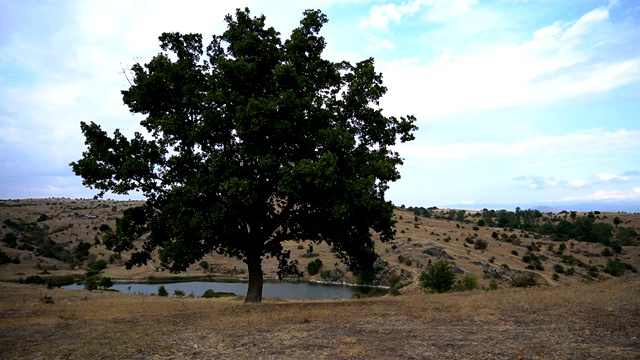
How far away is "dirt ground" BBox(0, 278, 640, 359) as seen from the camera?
1087 centimetres

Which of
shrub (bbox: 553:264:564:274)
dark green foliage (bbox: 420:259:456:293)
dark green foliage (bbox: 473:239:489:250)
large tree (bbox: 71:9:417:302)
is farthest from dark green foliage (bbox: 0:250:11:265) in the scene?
shrub (bbox: 553:264:564:274)

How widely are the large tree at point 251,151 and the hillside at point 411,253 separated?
2735 cm

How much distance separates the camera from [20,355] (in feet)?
36.4

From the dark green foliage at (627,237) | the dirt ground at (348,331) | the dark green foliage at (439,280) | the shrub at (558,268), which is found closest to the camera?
the dirt ground at (348,331)

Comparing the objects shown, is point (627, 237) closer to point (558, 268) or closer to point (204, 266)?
point (558, 268)

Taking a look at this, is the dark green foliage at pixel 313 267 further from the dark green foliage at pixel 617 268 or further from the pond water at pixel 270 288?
the dark green foliage at pixel 617 268

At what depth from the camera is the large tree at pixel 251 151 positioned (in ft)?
57.5

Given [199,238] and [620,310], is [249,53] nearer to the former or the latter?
[199,238]

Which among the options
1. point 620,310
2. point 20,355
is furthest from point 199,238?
point 620,310

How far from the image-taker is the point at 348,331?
13.8 meters

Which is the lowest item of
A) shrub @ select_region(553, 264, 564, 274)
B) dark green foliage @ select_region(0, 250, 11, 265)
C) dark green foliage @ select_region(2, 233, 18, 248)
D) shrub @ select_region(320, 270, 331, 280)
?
shrub @ select_region(320, 270, 331, 280)

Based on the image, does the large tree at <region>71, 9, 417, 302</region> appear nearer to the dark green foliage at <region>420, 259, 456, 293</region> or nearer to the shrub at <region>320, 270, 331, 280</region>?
the dark green foliage at <region>420, 259, 456, 293</region>

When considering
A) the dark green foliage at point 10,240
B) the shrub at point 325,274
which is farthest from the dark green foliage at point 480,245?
the dark green foliage at point 10,240

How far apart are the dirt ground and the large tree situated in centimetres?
347
